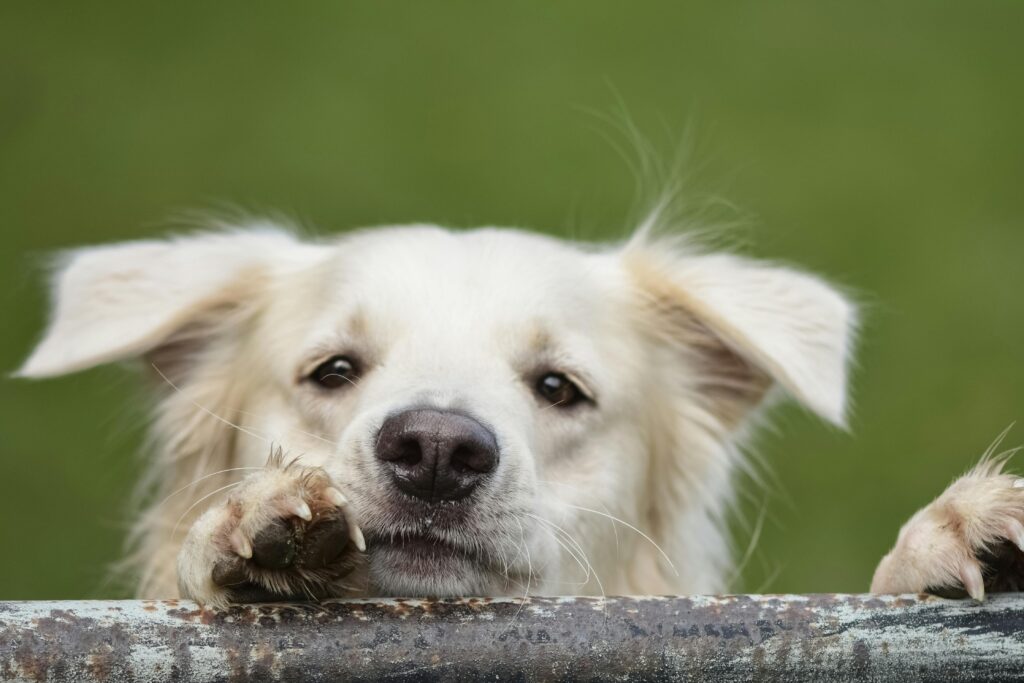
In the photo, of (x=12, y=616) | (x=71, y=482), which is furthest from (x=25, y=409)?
(x=12, y=616)

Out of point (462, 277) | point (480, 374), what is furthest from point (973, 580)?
point (462, 277)

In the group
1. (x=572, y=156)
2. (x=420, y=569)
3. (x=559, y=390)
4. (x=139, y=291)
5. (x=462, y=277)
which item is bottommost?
(x=420, y=569)

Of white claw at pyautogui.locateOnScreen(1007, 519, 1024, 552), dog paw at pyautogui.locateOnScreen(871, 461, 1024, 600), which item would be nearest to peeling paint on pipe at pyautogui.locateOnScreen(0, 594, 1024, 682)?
dog paw at pyautogui.locateOnScreen(871, 461, 1024, 600)

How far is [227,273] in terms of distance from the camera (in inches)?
160

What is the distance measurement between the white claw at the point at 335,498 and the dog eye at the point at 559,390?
116 centimetres

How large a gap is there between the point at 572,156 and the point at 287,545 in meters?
6.71

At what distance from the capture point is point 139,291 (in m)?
3.93

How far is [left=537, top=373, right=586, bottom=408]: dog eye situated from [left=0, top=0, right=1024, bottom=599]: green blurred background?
3116 mm

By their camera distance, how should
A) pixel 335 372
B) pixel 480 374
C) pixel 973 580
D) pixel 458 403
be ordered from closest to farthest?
pixel 973 580 → pixel 458 403 → pixel 480 374 → pixel 335 372

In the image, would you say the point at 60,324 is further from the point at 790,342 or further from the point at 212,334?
the point at 790,342

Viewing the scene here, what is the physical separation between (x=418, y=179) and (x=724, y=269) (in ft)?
15.2

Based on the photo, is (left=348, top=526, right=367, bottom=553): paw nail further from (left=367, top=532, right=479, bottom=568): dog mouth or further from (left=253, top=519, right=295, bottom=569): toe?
(left=367, top=532, right=479, bottom=568): dog mouth

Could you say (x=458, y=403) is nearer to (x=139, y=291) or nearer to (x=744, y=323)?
(x=744, y=323)

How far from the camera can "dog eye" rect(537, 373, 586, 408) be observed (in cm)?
344
